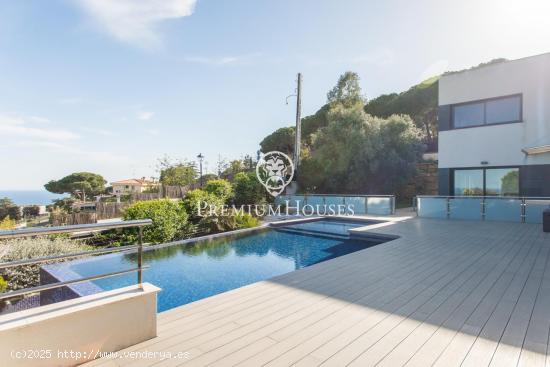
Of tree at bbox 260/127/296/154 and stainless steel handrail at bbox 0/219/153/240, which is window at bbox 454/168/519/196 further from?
tree at bbox 260/127/296/154

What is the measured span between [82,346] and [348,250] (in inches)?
256

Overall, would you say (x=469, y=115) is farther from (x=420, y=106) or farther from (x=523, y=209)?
(x=420, y=106)

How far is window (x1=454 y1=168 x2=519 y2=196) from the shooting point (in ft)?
35.2

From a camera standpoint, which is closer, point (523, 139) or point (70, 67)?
point (523, 139)

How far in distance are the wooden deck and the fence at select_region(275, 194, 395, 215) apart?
7717 mm

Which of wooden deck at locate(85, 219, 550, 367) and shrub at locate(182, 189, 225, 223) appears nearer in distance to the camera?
wooden deck at locate(85, 219, 550, 367)

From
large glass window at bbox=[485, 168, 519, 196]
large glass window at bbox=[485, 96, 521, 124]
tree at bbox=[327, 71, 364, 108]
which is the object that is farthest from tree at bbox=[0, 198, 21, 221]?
large glass window at bbox=[485, 96, 521, 124]

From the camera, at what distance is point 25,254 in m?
6.02

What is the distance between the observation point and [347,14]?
1092cm

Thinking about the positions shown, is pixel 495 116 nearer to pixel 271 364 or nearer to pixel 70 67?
pixel 271 364

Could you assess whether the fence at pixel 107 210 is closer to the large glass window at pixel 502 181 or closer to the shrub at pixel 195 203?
the shrub at pixel 195 203

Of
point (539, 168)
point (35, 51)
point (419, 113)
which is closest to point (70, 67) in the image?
point (35, 51)

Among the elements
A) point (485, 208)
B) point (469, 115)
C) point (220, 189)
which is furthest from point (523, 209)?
point (220, 189)

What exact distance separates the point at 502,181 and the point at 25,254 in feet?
47.5
